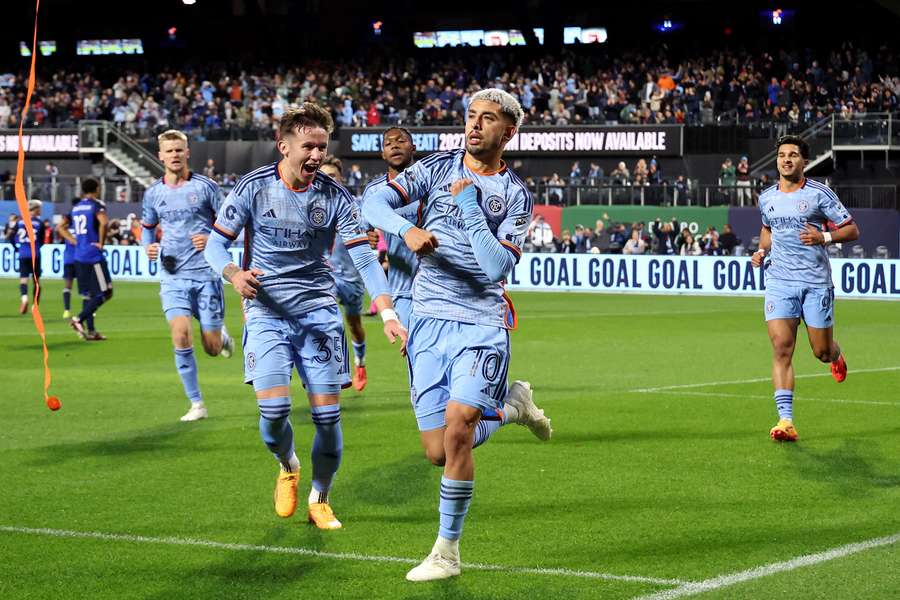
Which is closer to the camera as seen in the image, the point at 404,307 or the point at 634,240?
the point at 404,307

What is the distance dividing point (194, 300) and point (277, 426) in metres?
4.88

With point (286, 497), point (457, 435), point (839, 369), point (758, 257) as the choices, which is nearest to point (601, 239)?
point (839, 369)

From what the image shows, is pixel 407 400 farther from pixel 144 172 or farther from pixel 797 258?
pixel 144 172

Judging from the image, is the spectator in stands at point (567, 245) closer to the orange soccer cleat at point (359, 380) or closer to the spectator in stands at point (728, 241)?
the spectator in stands at point (728, 241)

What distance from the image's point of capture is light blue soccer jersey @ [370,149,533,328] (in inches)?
260

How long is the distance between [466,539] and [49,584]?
2153 mm

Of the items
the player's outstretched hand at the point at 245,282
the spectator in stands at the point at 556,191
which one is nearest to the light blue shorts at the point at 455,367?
the player's outstretched hand at the point at 245,282

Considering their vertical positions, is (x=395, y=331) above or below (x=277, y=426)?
above

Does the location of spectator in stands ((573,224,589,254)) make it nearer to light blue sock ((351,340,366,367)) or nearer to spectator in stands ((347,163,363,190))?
spectator in stands ((347,163,363,190))

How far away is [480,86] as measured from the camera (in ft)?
163

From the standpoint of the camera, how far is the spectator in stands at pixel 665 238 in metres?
36.0

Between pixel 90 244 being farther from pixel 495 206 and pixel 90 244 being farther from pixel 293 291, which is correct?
pixel 495 206

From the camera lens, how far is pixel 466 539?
7371mm

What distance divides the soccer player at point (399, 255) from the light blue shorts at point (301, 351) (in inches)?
123
